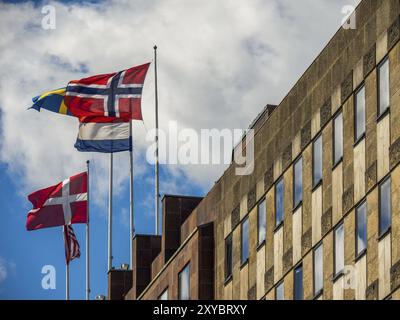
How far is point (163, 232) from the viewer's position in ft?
234

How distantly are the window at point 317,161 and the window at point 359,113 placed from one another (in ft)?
11.9

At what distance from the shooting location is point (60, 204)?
85.1m

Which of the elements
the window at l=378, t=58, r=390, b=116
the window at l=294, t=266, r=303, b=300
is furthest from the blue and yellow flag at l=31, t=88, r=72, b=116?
the window at l=378, t=58, r=390, b=116

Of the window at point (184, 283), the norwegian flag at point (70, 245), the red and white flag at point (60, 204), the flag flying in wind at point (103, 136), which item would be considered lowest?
the window at point (184, 283)

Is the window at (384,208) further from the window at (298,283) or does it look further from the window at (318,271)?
the window at (298,283)

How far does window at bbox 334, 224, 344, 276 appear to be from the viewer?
49906 millimetres

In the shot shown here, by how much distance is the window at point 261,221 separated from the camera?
2334 inches

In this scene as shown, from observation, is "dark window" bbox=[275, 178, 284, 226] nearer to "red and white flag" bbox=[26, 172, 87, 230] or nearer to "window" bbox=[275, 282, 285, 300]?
"window" bbox=[275, 282, 285, 300]

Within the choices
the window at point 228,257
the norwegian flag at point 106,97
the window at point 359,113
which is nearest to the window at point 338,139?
the window at point 359,113

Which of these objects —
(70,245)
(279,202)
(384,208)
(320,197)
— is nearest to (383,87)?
(384,208)

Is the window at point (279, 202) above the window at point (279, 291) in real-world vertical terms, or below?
above

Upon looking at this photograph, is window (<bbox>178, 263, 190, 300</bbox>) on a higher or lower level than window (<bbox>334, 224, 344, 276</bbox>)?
higher

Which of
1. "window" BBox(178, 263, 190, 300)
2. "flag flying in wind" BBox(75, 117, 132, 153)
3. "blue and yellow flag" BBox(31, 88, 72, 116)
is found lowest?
"window" BBox(178, 263, 190, 300)

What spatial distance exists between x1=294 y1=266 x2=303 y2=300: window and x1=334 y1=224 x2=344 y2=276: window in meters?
3.76
